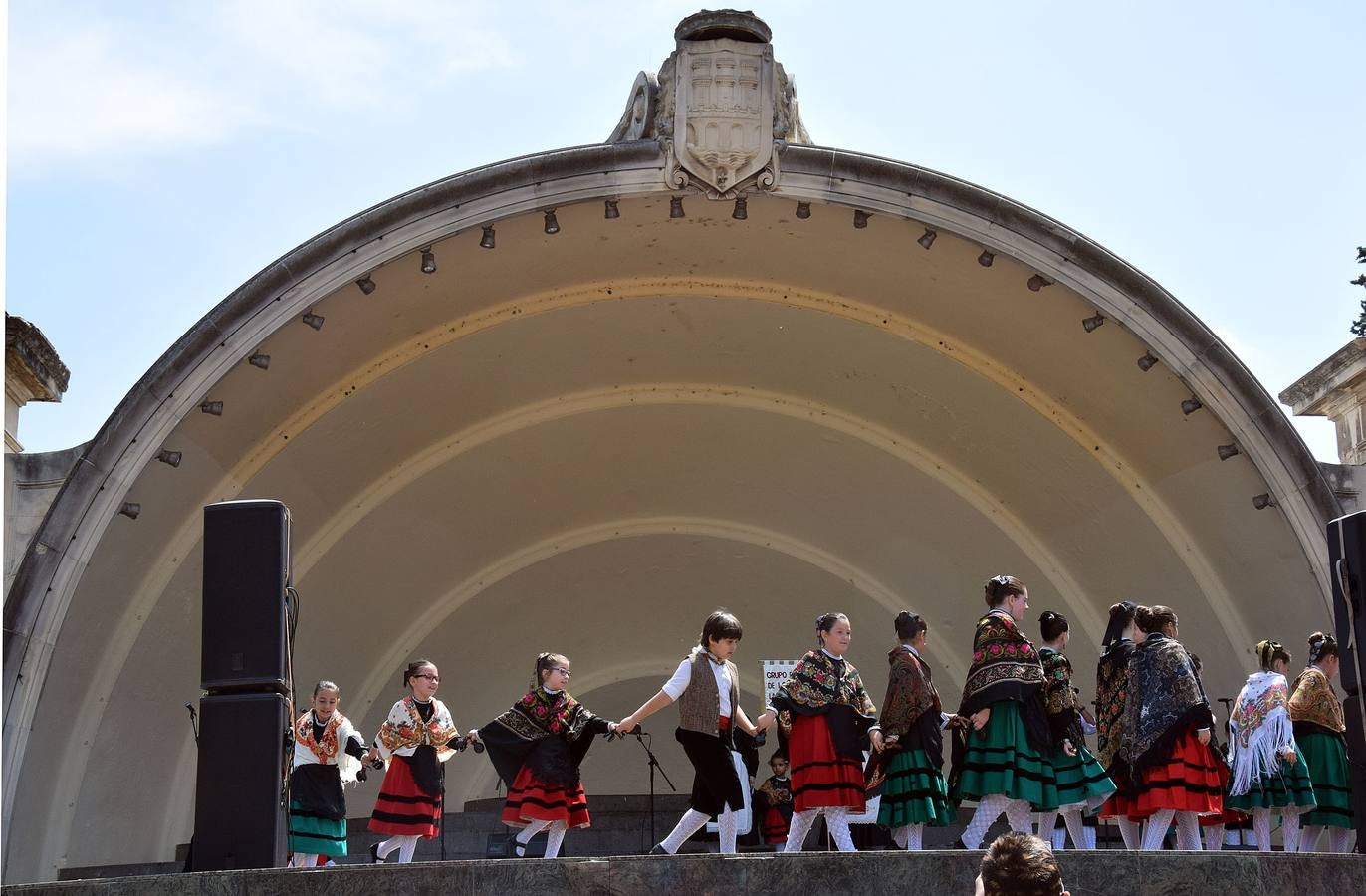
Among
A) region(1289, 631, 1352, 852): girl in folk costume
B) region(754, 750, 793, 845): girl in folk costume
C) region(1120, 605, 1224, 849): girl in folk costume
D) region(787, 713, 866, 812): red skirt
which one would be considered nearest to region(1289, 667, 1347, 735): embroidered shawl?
region(1289, 631, 1352, 852): girl in folk costume

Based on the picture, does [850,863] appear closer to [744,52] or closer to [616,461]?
[744,52]

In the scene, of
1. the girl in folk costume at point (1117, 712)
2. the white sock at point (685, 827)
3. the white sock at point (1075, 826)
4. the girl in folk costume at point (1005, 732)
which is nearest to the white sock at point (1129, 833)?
the girl in folk costume at point (1117, 712)

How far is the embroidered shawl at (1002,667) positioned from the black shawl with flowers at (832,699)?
22.3 inches

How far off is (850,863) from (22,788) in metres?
6.06

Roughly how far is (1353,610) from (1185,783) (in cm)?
132

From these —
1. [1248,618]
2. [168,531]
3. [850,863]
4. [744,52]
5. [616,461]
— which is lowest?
[850,863]

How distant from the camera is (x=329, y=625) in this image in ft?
42.4

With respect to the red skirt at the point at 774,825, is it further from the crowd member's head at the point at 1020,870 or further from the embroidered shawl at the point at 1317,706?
the crowd member's head at the point at 1020,870

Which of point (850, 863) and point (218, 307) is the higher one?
point (218, 307)

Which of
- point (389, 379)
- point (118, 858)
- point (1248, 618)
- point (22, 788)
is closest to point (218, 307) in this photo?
point (389, 379)

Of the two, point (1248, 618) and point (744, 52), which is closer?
point (744, 52)

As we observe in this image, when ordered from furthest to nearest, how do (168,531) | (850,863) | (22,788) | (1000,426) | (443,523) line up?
(443,523) → (1000,426) → (168,531) → (22,788) → (850,863)

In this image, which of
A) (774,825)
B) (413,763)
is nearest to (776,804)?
(774,825)

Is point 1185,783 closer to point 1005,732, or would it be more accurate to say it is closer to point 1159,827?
point 1159,827
